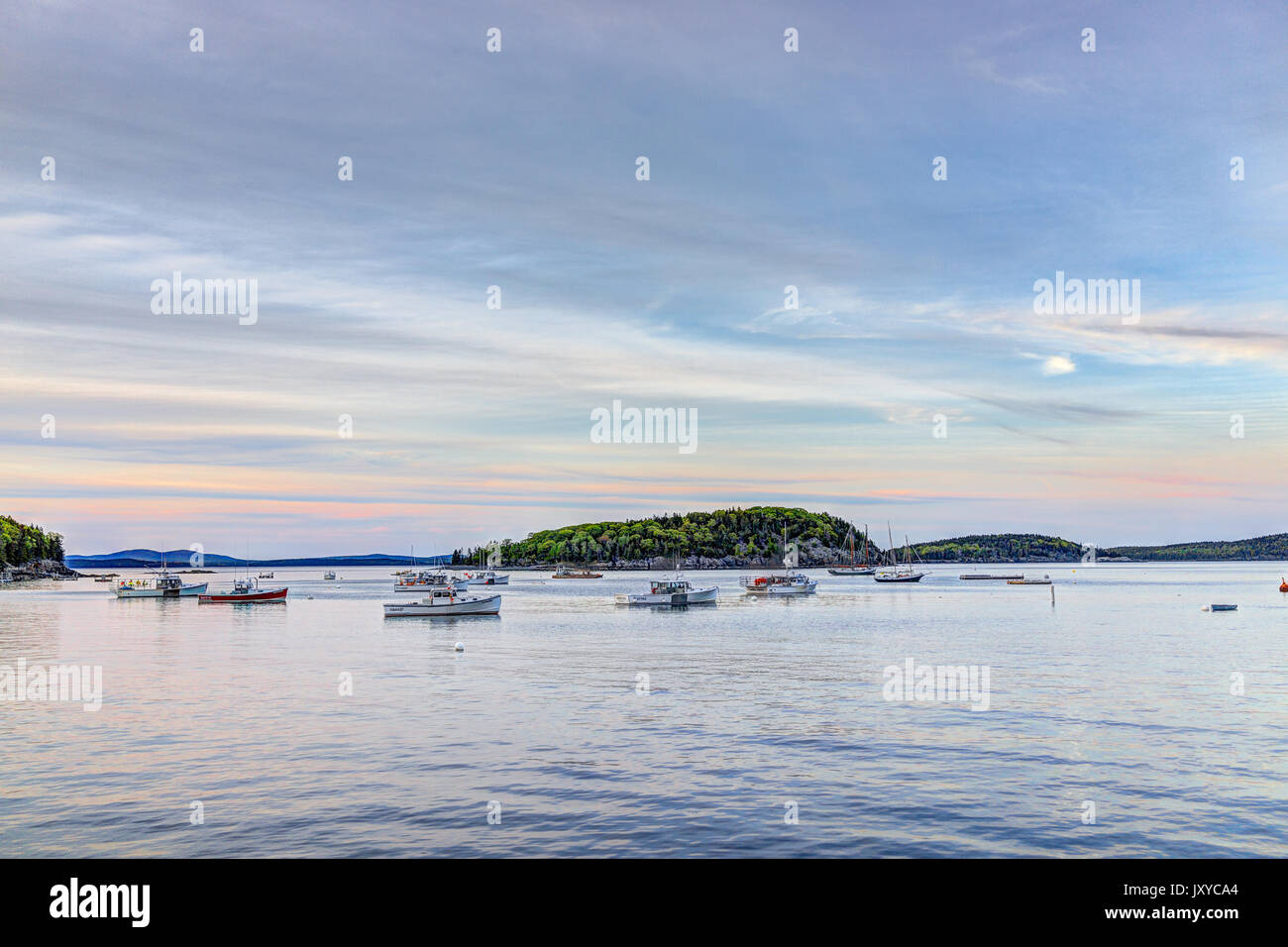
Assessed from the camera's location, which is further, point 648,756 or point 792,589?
point 792,589

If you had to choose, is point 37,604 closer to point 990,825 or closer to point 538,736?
point 538,736

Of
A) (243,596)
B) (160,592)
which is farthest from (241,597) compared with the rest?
(160,592)

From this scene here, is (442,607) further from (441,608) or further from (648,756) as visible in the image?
(648,756)

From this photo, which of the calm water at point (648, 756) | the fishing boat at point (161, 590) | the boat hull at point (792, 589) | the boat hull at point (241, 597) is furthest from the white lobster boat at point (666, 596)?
the fishing boat at point (161, 590)

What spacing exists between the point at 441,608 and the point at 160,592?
89.3 meters

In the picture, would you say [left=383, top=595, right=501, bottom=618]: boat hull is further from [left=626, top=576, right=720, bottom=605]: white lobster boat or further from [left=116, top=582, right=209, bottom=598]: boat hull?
[left=116, top=582, right=209, bottom=598]: boat hull

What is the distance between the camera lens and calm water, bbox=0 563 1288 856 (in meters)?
22.8

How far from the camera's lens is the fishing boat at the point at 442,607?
117 metres

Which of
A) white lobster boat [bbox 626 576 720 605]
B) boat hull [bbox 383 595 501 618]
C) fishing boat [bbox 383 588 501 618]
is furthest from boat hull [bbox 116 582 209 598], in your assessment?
white lobster boat [bbox 626 576 720 605]

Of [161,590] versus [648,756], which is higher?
[648,756]

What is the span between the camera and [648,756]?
31938 millimetres

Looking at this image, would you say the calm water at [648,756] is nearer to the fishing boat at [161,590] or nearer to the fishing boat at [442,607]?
the fishing boat at [442,607]

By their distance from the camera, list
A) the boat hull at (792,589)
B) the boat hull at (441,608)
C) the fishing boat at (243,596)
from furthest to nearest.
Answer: the boat hull at (792,589) → the fishing boat at (243,596) → the boat hull at (441,608)
